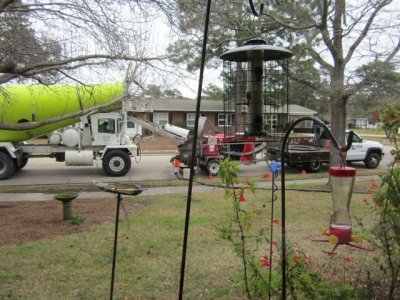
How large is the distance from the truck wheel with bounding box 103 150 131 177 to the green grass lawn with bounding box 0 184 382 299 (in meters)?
7.19

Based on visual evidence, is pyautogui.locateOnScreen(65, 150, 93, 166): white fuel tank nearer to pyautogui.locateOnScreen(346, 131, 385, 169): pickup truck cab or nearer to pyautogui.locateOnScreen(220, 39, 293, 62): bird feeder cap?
pyautogui.locateOnScreen(346, 131, 385, 169): pickup truck cab

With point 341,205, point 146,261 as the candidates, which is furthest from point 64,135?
point 341,205

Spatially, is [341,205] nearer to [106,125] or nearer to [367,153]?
[106,125]

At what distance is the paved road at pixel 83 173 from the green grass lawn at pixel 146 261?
7.05 meters

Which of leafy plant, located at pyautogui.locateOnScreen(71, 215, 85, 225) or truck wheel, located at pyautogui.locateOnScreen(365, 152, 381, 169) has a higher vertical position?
truck wheel, located at pyautogui.locateOnScreen(365, 152, 381, 169)

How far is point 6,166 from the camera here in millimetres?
14078

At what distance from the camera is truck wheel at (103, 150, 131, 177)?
47.9 ft

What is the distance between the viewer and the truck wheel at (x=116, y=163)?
47.9 feet

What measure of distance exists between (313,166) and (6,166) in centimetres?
1176

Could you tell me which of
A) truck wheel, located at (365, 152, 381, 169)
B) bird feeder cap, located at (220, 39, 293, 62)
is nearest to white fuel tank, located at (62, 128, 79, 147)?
bird feeder cap, located at (220, 39, 293, 62)

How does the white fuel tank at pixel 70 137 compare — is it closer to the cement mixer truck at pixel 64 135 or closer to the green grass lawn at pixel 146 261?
the cement mixer truck at pixel 64 135

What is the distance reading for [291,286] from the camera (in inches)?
116

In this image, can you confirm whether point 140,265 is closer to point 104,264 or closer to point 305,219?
point 104,264

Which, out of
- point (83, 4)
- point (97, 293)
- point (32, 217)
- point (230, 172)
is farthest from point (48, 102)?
point (230, 172)
